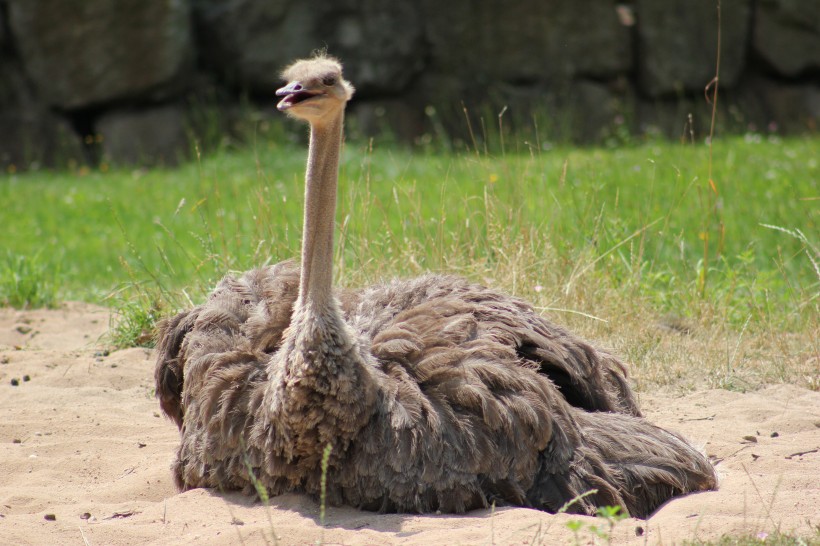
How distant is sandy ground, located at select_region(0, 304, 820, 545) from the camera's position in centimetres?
370

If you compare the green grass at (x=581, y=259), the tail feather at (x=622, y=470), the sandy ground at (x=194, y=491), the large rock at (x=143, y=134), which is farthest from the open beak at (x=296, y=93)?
the large rock at (x=143, y=134)

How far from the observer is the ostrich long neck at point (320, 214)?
3900 mm

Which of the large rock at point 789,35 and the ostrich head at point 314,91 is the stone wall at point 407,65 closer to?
the large rock at point 789,35

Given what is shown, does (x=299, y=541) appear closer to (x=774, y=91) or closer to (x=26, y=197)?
(x=26, y=197)

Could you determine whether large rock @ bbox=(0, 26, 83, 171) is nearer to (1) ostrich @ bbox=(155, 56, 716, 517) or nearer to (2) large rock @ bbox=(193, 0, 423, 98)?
(2) large rock @ bbox=(193, 0, 423, 98)

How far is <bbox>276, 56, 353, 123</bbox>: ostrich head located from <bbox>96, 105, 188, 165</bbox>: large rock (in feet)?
28.8

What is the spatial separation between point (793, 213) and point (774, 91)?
18.9ft

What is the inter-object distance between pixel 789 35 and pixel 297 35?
5.75 m

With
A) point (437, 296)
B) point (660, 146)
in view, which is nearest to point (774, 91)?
point (660, 146)

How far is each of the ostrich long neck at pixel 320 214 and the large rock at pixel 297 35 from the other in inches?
339

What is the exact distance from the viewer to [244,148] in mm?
12141

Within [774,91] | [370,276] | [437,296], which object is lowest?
[774,91]

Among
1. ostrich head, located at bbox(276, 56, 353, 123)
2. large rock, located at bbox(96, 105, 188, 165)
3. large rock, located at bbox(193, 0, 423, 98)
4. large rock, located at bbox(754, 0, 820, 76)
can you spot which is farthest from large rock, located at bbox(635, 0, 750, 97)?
ostrich head, located at bbox(276, 56, 353, 123)

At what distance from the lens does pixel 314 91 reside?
382 cm
